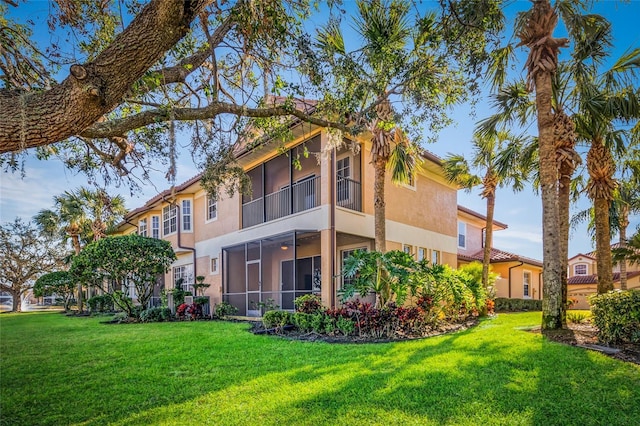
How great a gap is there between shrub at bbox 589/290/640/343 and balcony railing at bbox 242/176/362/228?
329 inches

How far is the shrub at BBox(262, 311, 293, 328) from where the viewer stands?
39.4 ft

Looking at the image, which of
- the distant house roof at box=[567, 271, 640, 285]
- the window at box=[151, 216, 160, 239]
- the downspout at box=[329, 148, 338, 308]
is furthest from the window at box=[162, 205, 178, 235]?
the distant house roof at box=[567, 271, 640, 285]

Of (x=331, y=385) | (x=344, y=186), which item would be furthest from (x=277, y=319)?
(x=331, y=385)

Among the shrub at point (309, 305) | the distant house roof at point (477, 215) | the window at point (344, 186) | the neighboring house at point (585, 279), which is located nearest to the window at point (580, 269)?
the neighboring house at point (585, 279)

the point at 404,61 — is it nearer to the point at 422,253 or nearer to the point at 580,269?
the point at 422,253

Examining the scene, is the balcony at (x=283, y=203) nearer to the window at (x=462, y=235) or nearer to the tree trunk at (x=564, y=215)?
the tree trunk at (x=564, y=215)

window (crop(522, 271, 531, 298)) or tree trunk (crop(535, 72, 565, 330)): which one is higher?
tree trunk (crop(535, 72, 565, 330))

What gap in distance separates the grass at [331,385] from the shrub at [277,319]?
3131mm

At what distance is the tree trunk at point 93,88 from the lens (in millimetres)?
3783

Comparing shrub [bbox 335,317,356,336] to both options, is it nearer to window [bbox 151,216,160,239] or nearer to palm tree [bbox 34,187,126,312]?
window [bbox 151,216,160,239]

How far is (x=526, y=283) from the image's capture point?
87.6 ft

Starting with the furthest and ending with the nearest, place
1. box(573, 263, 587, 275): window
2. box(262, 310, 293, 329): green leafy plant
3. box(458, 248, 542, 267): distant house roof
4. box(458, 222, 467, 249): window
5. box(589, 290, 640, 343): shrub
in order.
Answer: box(573, 263, 587, 275): window < box(458, 222, 467, 249): window < box(458, 248, 542, 267): distant house roof < box(262, 310, 293, 329): green leafy plant < box(589, 290, 640, 343): shrub

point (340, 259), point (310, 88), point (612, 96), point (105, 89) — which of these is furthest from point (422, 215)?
point (105, 89)

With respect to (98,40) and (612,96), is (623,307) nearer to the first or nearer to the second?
(612,96)
